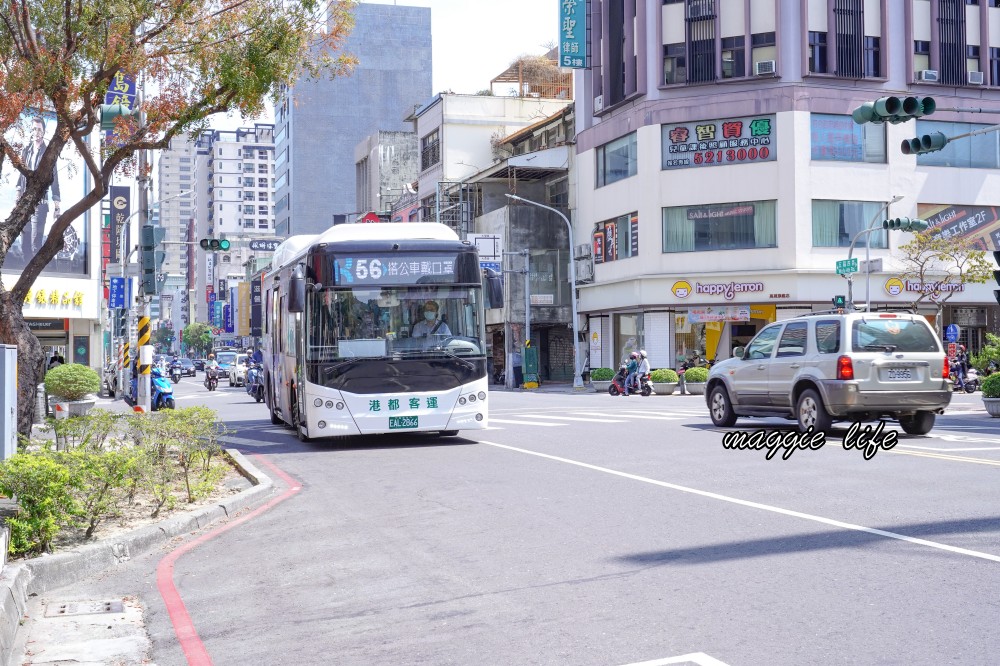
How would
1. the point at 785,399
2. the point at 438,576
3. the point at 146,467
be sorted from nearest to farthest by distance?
1. the point at 438,576
2. the point at 146,467
3. the point at 785,399

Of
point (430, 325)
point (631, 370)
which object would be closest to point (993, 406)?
point (430, 325)

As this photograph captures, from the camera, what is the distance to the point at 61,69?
13469 mm

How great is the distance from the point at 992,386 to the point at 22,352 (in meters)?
18.0

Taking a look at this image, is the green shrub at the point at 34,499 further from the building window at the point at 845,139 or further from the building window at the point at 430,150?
the building window at the point at 430,150

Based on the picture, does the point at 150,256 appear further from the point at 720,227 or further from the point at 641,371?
the point at 720,227

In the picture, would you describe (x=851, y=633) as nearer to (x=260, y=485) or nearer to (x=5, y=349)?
(x=5, y=349)

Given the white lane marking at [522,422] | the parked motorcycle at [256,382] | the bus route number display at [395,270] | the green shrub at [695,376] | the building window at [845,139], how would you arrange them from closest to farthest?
the bus route number display at [395,270] → the white lane marking at [522,422] → the parked motorcycle at [256,382] → the green shrub at [695,376] → the building window at [845,139]

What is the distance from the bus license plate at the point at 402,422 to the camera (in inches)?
644

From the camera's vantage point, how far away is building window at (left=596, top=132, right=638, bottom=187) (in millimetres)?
47438

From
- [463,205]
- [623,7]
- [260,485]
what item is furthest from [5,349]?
[463,205]

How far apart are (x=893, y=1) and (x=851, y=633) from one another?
4464cm

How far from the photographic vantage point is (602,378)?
43.0 metres

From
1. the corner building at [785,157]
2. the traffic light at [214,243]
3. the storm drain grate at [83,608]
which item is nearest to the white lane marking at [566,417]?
the traffic light at [214,243]

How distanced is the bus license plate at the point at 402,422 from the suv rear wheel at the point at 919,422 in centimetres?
748
